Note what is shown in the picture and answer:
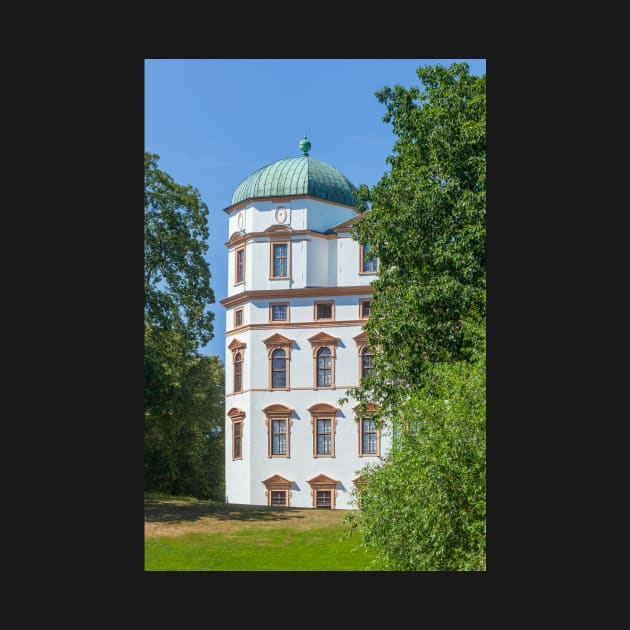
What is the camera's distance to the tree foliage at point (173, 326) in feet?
39.5

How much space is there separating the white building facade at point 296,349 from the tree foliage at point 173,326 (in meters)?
0.59

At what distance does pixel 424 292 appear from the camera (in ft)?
37.6

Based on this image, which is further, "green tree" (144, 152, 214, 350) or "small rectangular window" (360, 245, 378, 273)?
"small rectangular window" (360, 245, 378, 273)

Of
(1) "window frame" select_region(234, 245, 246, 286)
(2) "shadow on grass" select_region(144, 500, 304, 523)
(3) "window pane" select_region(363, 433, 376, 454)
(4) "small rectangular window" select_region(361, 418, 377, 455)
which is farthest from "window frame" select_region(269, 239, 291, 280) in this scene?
(2) "shadow on grass" select_region(144, 500, 304, 523)

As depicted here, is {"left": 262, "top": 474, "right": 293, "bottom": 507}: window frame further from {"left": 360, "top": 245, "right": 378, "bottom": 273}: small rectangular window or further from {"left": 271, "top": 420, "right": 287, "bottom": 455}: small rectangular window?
{"left": 360, "top": 245, "right": 378, "bottom": 273}: small rectangular window

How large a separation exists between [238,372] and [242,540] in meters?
5.02

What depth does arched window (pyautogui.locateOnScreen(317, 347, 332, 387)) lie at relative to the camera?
14.8m

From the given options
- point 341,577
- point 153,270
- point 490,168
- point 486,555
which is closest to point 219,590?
point 341,577

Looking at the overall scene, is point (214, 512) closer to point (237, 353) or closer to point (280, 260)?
point (237, 353)

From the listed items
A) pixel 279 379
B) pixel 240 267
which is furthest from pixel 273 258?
pixel 279 379

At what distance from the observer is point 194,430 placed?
48.1ft

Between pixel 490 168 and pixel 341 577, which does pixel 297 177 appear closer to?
pixel 490 168

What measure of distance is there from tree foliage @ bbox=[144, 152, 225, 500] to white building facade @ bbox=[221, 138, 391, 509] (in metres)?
0.59

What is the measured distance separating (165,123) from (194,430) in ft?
18.9
